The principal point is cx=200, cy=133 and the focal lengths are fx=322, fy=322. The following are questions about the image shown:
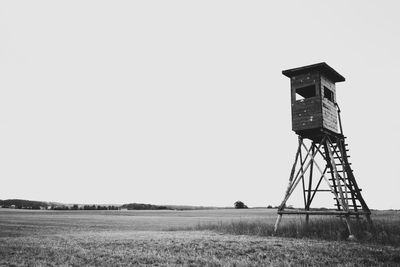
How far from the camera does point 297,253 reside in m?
10.9

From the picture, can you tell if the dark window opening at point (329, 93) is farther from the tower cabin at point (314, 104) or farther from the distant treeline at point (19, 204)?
the distant treeline at point (19, 204)

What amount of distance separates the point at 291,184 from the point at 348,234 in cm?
381

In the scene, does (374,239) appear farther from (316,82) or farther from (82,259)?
(82,259)

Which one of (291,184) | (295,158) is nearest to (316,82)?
(295,158)

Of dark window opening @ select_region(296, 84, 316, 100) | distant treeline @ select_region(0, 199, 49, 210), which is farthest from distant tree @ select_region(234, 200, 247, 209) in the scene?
dark window opening @ select_region(296, 84, 316, 100)

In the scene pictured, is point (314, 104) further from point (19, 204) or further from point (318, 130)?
point (19, 204)

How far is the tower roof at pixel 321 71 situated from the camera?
1833cm

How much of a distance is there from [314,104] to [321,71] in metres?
2.11

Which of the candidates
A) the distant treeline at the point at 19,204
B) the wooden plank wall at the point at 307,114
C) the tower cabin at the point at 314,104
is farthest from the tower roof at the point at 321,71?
the distant treeline at the point at 19,204

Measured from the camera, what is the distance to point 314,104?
18031 millimetres

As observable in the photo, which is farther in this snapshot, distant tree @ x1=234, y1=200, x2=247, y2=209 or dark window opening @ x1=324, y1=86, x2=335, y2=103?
distant tree @ x1=234, y1=200, x2=247, y2=209

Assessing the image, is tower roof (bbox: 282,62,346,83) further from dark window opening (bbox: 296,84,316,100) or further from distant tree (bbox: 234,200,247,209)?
distant tree (bbox: 234,200,247,209)

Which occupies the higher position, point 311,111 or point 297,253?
point 311,111

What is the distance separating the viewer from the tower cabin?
702 inches
